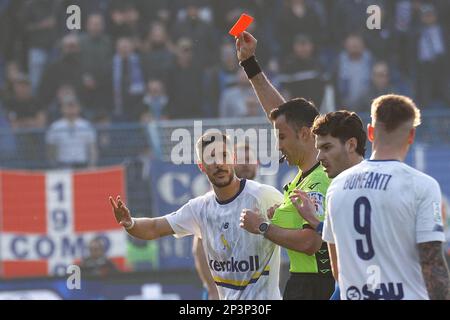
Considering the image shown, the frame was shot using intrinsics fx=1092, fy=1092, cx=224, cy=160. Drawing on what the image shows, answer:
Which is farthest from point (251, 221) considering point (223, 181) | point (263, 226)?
point (223, 181)

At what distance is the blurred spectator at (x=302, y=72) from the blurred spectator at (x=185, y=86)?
1249 mm

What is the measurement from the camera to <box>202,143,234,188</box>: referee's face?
24.0ft

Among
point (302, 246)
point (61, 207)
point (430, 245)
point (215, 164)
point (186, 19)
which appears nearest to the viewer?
point (430, 245)

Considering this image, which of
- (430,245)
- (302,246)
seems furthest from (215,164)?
(430,245)

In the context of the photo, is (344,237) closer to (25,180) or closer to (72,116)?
(25,180)

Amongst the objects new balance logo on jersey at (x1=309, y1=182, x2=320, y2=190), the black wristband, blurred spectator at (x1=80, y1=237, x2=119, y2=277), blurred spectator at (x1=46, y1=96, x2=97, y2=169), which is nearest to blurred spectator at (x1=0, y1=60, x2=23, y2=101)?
blurred spectator at (x1=46, y1=96, x2=97, y2=169)

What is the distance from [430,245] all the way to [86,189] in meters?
9.35

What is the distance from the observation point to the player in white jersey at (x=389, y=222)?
5387 millimetres

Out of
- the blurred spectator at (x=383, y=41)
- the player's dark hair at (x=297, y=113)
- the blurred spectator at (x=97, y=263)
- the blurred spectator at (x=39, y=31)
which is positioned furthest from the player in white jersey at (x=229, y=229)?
the blurred spectator at (x=39, y=31)

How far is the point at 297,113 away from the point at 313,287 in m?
1.16

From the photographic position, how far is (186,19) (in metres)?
17.1

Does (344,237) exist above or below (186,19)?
below

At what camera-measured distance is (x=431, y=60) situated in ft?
55.8

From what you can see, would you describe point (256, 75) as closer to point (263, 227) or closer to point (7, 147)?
point (263, 227)
